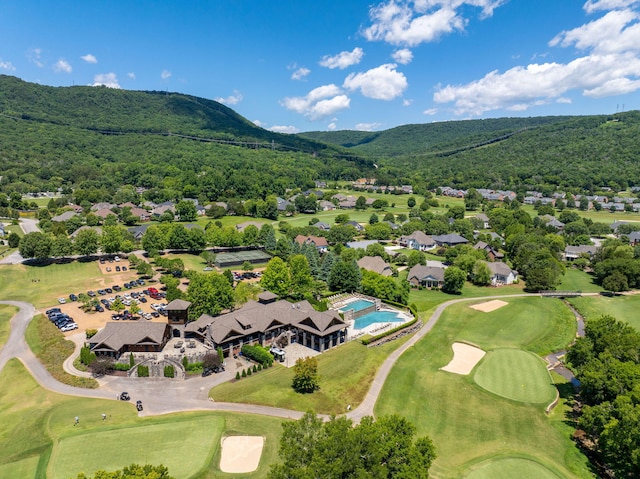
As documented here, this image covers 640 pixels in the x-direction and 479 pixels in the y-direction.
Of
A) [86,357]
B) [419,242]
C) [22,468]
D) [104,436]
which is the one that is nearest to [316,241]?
[419,242]

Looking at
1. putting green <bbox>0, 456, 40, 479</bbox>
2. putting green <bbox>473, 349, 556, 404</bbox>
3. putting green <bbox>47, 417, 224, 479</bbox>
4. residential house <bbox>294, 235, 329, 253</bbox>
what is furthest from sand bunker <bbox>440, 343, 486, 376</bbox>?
residential house <bbox>294, 235, 329, 253</bbox>

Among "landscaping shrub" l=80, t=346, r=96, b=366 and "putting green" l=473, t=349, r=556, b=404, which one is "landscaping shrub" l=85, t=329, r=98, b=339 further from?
"putting green" l=473, t=349, r=556, b=404

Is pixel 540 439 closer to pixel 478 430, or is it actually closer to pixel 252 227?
pixel 478 430

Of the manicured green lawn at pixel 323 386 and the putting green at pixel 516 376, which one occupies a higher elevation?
the manicured green lawn at pixel 323 386

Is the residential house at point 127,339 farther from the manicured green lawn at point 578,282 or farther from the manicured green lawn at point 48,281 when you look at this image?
the manicured green lawn at point 578,282

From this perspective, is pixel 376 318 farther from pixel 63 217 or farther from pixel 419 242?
pixel 63 217

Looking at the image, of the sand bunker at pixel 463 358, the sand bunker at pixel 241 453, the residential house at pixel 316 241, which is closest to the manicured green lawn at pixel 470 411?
the sand bunker at pixel 463 358
